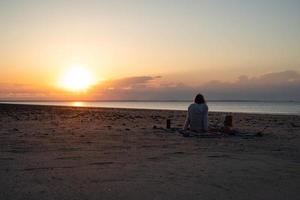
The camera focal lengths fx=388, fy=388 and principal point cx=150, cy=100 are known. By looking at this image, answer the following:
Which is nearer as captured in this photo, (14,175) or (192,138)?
(14,175)

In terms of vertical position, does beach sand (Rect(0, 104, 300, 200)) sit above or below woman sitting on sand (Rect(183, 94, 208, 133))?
below

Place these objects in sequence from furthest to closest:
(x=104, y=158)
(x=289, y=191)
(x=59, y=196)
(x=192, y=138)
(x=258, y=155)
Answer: (x=192, y=138), (x=258, y=155), (x=104, y=158), (x=289, y=191), (x=59, y=196)

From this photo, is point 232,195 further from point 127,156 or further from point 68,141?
point 68,141

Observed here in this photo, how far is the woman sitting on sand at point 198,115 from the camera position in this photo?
14.6 meters

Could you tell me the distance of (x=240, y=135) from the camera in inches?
567

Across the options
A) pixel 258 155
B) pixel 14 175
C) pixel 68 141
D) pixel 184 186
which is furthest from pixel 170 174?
pixel 68 141

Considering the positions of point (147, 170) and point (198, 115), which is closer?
point (147, 170)

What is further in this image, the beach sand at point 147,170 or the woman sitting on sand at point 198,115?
the woman sitting on sand at point 198,115

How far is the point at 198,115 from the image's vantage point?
1475cm

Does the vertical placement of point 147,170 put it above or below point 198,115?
below

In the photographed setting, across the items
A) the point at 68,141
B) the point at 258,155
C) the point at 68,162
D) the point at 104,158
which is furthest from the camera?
the point at 68,141

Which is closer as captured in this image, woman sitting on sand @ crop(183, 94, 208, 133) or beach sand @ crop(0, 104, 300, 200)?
beach sand @ crop(0, 104, 300, 200)

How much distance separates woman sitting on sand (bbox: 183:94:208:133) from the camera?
48.0 ft

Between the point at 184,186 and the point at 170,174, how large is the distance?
0.90m
